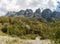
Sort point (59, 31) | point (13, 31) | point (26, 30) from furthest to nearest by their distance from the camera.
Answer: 1. point (26, 30)
2. point (13, 31)
3. point (59, 31)

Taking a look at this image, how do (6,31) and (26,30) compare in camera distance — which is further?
(26,30)

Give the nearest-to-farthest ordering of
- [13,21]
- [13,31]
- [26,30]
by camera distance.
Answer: [13,31]
[26,30]
[13,21]

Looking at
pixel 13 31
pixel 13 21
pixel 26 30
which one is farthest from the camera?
pixel 13 21

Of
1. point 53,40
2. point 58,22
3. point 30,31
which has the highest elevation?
point 58,22

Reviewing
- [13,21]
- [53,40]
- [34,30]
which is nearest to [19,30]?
[34,30]

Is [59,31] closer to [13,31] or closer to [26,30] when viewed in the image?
[13,31]

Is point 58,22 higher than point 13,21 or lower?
higher

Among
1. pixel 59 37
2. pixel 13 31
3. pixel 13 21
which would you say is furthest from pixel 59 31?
pixel 13 21

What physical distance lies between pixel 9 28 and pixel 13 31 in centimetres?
297

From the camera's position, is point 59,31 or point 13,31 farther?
point 13,31

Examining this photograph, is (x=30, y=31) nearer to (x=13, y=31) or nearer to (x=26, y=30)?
(x=26, y=30)

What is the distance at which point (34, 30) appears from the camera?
335 feet

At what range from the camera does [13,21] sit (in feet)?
368

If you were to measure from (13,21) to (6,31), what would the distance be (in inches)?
963
